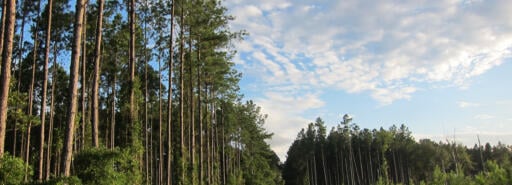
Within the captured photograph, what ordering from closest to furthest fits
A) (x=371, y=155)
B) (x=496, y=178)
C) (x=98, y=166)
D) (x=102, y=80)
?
1. (x=98, y=166)
2. (x=496, y=178)
3. (x=102, y=80)
4. (x=371, y=155)

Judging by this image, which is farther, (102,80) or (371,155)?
(371,155)

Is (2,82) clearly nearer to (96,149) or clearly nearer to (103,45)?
(96,149)

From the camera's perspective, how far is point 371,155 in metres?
81.6

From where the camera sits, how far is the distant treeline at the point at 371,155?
249 feet

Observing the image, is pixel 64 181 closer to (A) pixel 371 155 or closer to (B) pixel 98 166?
(B) pixel 98 166

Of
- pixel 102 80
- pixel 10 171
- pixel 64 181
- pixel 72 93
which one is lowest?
pixel 64 181

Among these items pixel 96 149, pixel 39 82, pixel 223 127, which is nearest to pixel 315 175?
pixel 223 127

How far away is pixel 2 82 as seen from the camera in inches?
452

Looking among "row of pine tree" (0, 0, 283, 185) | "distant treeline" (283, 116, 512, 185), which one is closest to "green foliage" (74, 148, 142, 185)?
"row of pine tree" (0, 0, 283, 185)

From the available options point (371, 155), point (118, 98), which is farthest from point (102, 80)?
point (371, 155)

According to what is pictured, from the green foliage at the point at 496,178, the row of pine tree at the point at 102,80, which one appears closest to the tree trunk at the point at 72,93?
the row of pine tree at the point at 102,80

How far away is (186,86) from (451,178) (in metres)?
18.1

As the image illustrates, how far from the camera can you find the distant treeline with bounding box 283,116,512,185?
75.8 metres

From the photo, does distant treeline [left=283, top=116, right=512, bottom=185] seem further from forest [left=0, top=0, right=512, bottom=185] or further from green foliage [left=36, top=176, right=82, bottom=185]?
green foliage [left=36, top=176, right=82, bottom=185]
